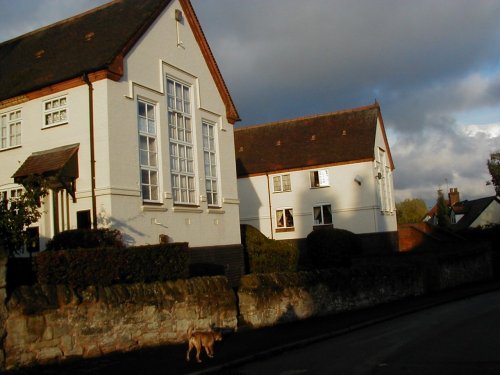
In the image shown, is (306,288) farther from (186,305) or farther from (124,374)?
(124,374)

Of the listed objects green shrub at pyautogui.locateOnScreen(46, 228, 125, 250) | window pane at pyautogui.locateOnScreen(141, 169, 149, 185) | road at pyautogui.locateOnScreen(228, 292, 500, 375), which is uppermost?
window pane at pyautogui.locateOnScreen(141, 169, 149, 185)

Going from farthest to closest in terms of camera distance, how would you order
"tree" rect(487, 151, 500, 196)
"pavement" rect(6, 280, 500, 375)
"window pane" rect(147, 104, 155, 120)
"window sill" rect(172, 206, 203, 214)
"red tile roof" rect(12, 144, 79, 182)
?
"tree" rect(487, 151, 500, 196) < "window sill" rect(172, 206, 203, 214) < "window pane" rect(147, 104, 155, 120) < "red tile roof" rect(12, 144, 79, 182) < "pavement" rect(6, 280, 500, 375)

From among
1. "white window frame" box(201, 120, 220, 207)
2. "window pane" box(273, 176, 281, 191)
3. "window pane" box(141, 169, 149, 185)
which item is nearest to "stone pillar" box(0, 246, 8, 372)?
"window pane" box(141, 169, 149, 185)

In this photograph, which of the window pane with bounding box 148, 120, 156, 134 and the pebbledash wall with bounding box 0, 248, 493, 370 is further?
the window pane with bounding box 148, 120, 156, 134

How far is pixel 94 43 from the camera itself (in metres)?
19.9

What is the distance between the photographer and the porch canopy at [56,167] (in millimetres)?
17312

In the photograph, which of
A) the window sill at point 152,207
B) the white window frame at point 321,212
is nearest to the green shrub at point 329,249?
the window sill at point 152,207

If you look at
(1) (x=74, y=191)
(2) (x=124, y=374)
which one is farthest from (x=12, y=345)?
(1) (x=74, y=191)

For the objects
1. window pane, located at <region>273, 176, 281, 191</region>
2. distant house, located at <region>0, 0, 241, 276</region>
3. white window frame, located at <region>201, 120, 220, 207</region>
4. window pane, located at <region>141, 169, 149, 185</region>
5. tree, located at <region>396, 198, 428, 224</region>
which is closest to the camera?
distant house, located at <region>0, 0, 241, 276</region>

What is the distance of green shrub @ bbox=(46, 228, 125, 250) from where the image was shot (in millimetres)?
15297

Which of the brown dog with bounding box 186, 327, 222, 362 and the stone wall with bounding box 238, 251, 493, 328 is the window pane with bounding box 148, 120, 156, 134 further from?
the brown dog with bounding box 186, 327, 222, 362

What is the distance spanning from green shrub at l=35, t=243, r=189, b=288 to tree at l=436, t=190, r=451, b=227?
55.4 m

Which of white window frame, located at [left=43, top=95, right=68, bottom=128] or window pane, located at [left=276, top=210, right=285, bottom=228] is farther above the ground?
white window frame, located at [left=43, top=95, right=68, bottom=128]

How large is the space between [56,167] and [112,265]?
6.42m
